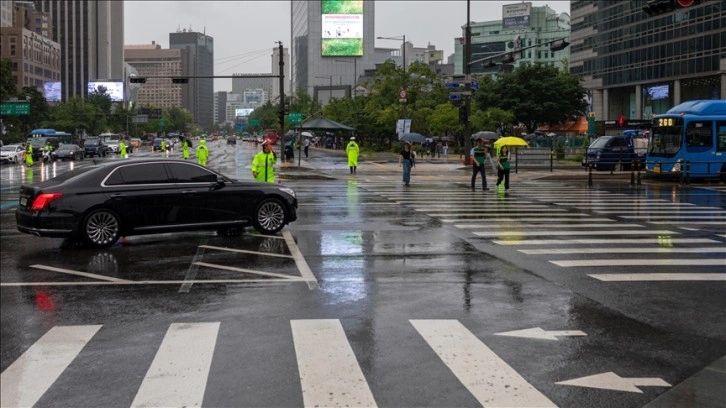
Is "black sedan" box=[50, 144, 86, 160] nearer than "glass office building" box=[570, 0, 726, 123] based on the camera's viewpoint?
Yes

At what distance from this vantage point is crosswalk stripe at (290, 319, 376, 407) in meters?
5.36

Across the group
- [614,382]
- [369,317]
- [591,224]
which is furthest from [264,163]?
[614,382]

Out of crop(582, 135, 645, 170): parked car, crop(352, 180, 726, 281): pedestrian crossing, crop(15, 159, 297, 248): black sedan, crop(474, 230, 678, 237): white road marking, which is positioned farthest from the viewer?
crop(582, 135, 645, 170): parked car

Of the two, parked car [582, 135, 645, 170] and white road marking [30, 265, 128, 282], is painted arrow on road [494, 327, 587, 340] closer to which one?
white road marking [30, 265, 128, 282]

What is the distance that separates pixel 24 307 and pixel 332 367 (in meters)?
4.13

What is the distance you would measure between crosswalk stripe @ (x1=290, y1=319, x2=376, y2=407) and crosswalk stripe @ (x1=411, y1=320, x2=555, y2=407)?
31.1 inches

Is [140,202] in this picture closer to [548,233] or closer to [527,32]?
[548,233]

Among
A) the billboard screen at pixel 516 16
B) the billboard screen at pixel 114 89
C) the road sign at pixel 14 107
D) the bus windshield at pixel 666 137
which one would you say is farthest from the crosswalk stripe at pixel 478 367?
the billboard screen at pixel 516 16

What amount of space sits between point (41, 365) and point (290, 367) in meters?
2.03

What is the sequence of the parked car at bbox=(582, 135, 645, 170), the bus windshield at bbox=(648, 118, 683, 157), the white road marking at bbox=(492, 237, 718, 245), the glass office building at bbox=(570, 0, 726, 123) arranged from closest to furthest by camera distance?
the white road marking at bbox=(492, 237, 718, 245) → the bus windshield at bbox=(648, 118, 683, 157) → the parked car at bbox=(582, 135, 645, 170) → the glass office building at bbox=(570, 0, 726, 123)

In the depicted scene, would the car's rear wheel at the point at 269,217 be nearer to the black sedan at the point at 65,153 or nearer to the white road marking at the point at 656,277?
the white road marking at the point at 656,277

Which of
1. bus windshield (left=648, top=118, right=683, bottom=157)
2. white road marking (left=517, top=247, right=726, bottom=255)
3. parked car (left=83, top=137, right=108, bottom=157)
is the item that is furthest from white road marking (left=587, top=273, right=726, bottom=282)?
parked car (left=83, top=137, right=108, bottom=157)

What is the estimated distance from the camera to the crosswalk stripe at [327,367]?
5355mm

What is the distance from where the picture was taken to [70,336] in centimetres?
705
